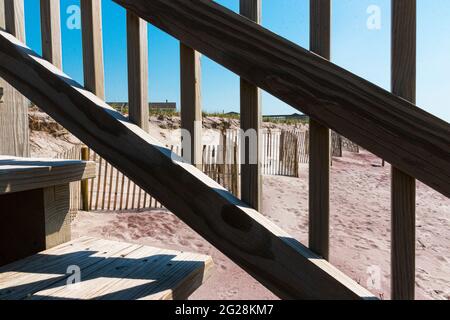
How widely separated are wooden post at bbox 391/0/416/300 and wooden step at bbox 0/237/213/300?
2.06ft

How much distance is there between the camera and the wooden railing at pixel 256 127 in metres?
0.80

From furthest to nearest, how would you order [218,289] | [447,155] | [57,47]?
[218,289]
[57,47]
[447,155]

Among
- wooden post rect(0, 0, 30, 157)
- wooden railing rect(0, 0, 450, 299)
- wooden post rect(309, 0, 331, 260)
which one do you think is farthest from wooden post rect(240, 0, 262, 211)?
wooden post rect(0, 0, 30, 157)

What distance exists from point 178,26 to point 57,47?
0.58m

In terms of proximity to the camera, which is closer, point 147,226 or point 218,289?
point 218,289

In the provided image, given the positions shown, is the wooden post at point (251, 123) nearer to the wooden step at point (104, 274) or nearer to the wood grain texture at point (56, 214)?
the wooden step at point (104, 274)

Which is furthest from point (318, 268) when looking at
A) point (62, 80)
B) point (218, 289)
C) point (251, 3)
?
point (218, 289)

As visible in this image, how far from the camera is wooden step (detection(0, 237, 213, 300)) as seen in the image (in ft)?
3.00

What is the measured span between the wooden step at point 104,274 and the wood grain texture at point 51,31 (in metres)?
0.73

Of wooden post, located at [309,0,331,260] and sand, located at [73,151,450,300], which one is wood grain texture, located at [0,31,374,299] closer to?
wooden post, located at [309,0,331,260]

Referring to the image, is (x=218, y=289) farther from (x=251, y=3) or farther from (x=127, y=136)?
(x=251, y=3)

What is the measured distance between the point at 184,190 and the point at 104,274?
40 centimetres

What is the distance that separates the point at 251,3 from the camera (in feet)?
3.09

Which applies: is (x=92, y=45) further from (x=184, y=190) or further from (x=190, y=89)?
(x=184, y=190)
